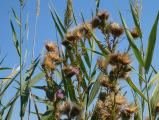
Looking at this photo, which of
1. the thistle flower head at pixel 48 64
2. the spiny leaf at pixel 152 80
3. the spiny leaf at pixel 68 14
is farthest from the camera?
the spiny leaf at pixel 68 14

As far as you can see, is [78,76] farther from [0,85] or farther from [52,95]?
[0,85]

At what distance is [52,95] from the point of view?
189cm

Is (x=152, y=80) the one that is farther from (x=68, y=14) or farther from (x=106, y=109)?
(x=68, y=14)

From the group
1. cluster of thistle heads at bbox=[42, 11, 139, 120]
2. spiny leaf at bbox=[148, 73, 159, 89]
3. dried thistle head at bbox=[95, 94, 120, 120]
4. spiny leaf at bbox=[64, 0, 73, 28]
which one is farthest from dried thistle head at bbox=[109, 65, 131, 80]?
spiny leaf at bbox=[64, 0, 73, 28]

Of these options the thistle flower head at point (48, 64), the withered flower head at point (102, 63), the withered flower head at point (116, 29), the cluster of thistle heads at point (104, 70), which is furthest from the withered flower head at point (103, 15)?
the thistle flower head at point (48, 64)

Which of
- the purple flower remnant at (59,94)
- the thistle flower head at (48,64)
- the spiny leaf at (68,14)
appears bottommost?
the purple flower remnant at (59,94)

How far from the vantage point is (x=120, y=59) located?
1467 mm

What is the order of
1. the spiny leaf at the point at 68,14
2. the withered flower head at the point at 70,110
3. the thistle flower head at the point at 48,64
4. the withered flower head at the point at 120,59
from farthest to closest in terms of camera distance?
the spiny leaf at the point at 68,14, the thistle flower head at the point at 48,64, the withered flower head at the point at 120,59, the withered flower head at the point at 70,110

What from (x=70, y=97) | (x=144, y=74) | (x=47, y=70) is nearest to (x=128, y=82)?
(x=144, y=74)

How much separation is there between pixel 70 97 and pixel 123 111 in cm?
45

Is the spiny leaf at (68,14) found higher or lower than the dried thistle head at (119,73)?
higher

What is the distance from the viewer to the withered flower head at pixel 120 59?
4.82 ft

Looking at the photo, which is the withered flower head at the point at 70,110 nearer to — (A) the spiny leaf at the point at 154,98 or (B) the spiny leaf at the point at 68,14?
(A) the spiny leaf at the point at 154,98

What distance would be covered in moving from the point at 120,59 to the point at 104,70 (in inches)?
7.0
